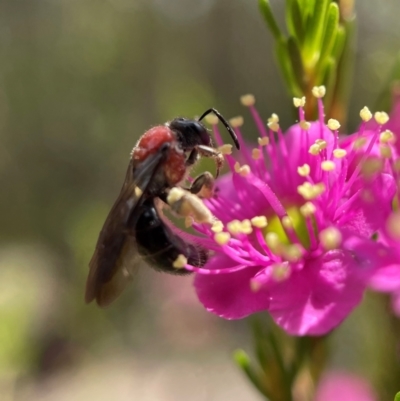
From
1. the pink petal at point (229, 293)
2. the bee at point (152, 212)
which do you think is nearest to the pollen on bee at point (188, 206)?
the bee at point (152, 212)

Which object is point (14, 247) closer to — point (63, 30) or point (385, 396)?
point (63, 30)

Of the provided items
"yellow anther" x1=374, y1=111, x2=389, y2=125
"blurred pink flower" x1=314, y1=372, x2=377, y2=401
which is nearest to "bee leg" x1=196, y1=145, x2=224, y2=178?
"yellow anther" x1=374, y1=111, x2=389, y2=125

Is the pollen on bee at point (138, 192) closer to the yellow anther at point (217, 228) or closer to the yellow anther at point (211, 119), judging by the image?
the yellow anther at point (217, 228)

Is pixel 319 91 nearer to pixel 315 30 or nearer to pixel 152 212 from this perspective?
pixel 315 30

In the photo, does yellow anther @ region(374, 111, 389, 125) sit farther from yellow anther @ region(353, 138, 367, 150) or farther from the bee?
the bee

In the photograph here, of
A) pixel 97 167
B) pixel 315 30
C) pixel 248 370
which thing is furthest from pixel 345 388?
pixel 97 167
